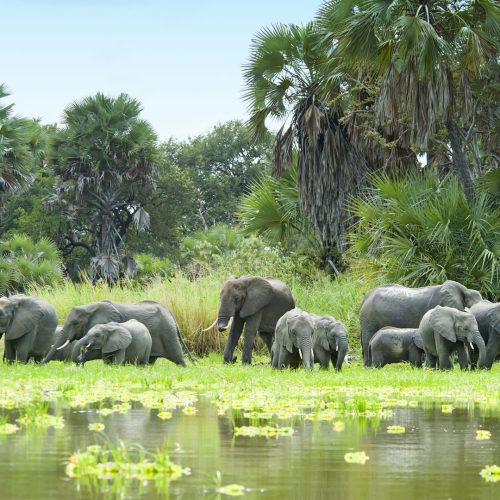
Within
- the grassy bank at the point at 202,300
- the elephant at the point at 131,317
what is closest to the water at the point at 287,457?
the elephant at the point at 131,317

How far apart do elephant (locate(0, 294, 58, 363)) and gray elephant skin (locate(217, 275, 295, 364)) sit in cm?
292

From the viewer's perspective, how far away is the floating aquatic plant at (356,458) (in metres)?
6.03

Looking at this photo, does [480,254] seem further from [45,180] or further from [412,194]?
[45,180]

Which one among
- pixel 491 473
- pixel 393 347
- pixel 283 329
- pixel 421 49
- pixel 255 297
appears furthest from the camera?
pixel 421 49

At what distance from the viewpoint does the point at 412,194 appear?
2231 centimetres

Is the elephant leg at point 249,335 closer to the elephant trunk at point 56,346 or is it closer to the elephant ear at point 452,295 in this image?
the elephant ear at point 452,295

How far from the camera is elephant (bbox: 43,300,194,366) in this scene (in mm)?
16438

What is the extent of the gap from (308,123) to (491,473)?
77.0 feet

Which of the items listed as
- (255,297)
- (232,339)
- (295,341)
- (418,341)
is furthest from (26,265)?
(295,341)

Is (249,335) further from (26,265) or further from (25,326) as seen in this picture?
(26,265)

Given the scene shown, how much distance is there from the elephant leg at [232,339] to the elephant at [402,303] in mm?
2102

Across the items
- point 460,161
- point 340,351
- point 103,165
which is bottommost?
point 340,351

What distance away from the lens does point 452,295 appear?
1773 cm

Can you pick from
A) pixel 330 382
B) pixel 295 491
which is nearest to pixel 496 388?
pixel 330 382
